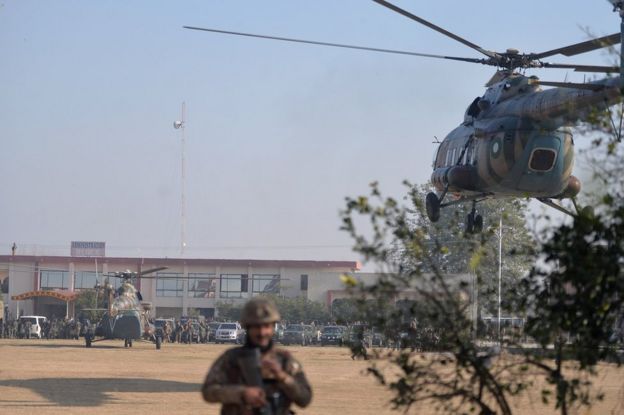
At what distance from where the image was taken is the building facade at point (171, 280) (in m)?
98.6

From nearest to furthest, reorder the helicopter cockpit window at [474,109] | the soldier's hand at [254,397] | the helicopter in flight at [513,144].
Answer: the soldier's hand at [254,397] < the helicopter in flight at [513,144] < the helicopter cockpit window at [474,109]

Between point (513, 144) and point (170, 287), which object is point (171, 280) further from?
point (513, 144)

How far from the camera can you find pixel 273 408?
6.48 meters

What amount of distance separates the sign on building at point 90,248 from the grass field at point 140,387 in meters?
87.0

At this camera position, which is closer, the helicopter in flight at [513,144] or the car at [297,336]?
the helicopter in flight at [513,144]

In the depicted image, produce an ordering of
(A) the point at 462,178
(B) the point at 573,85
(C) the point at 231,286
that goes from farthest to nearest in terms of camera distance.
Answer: (C) the point at 231,286 → (A) the point at 462,178 → (B) the point at 573,85

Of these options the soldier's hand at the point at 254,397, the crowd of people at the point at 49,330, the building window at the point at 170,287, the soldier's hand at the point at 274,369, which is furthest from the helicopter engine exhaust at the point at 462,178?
the building window at the point at 170,287

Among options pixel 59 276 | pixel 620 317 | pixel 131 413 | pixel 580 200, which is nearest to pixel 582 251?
pixel 620 317

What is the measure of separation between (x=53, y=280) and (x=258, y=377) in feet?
322

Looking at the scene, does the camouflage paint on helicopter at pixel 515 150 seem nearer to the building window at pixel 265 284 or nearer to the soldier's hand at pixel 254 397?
the soldier's hand at pixel 254 397

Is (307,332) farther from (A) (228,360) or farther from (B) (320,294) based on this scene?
(A) (228,360)

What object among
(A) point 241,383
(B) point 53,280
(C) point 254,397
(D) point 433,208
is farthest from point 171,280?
(C) point 254,397

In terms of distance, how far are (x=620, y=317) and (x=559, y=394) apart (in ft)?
2.75

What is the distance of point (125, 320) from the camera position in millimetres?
50469
